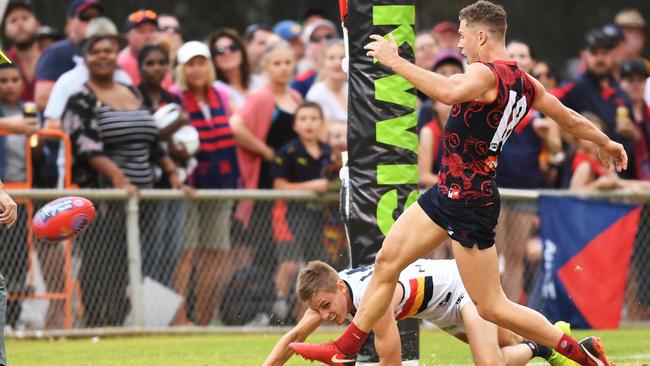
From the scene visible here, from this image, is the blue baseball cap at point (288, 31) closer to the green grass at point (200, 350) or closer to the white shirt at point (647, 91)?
the white shirt at point (647, 91)

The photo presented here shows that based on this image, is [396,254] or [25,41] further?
[25,41]

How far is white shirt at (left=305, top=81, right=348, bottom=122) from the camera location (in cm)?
1411

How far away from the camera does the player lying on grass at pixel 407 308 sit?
28.2 ft

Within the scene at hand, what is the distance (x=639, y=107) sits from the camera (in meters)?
15.2

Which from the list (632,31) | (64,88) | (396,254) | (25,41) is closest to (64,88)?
(64,88)

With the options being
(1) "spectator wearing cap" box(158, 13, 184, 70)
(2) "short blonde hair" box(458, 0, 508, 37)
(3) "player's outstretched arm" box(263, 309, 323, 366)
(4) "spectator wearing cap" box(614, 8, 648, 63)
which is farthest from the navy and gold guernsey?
(4) "spectator wearing cap" box(614, 8, 648, 63)

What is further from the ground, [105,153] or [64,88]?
[64,88]

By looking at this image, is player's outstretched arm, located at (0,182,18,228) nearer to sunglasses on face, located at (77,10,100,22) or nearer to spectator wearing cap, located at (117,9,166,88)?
spectator wearing cap, located at (117,9,166,88)

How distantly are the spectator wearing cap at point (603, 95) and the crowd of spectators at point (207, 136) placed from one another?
0.6 inches

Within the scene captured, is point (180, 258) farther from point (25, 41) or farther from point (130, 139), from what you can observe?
point (25, 41)

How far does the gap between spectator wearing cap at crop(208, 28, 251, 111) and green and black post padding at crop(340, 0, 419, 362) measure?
490 cm

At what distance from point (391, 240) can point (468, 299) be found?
3.41 ft

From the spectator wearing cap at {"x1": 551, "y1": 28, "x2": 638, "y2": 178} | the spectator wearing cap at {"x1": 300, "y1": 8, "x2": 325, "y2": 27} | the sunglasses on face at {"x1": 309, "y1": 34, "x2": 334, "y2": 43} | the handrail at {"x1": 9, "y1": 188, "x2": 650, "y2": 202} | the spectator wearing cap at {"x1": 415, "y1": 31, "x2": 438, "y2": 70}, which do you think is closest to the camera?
the handrail at {"x1": 9, "y1": 188, "x2": 650, "y2": 202}

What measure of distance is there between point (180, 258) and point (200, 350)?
1.82m
